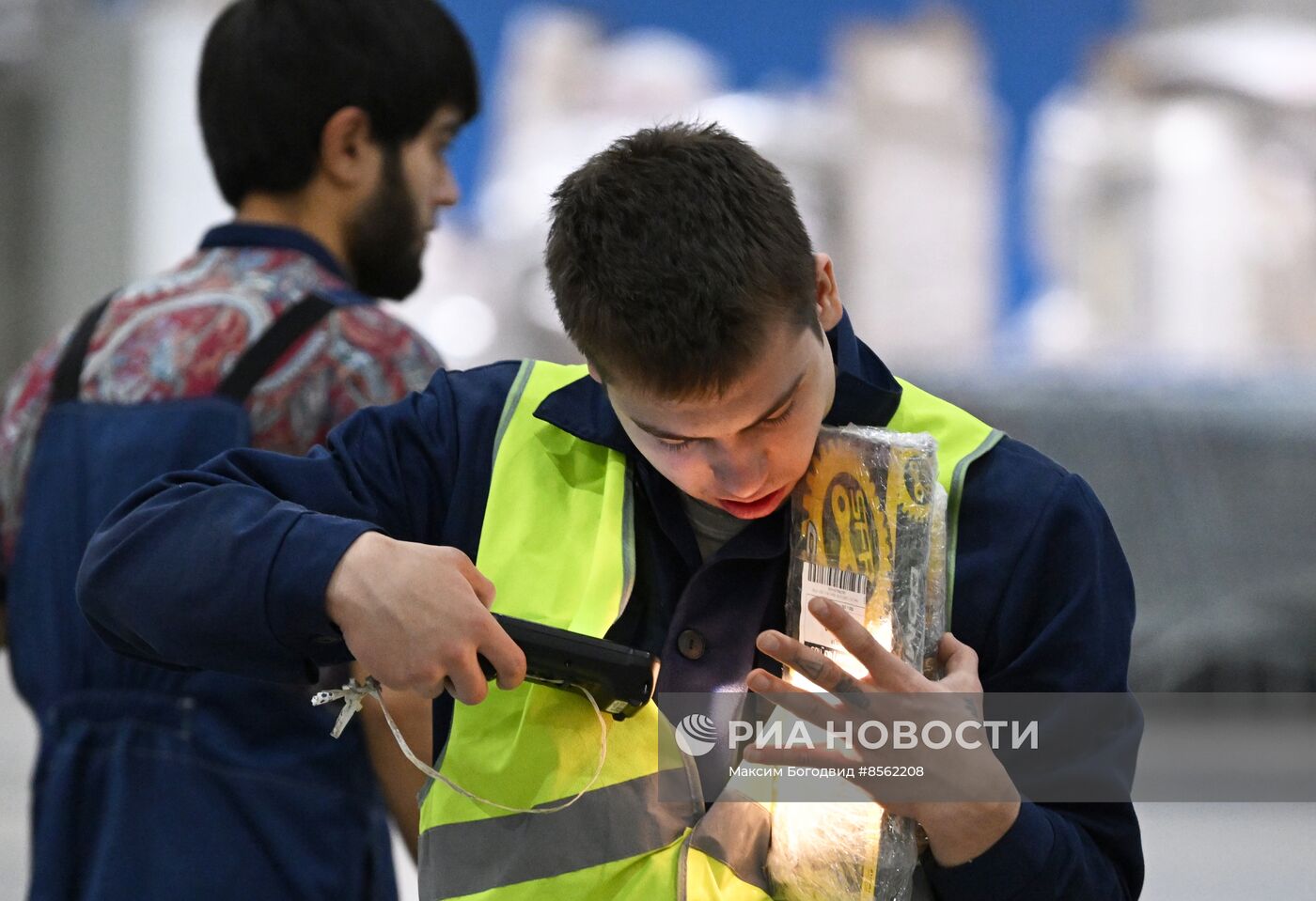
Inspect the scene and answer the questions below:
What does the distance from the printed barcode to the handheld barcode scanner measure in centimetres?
14

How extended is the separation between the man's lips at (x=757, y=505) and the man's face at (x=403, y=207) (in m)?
0.85

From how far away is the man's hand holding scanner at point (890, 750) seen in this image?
99 centimetres

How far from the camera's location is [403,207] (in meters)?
1.85

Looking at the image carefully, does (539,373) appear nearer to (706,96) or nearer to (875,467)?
(875,467)

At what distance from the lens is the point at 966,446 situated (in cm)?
117

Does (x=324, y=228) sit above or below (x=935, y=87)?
below

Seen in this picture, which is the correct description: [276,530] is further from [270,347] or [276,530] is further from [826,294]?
[270,347]

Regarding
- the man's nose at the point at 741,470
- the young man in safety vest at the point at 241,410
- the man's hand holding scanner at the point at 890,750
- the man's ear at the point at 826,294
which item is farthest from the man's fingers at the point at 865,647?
the young man in safety vest at the point at 241,410

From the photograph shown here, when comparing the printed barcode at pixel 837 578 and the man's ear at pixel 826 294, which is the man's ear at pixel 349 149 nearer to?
the man's ear at pixel 826 294

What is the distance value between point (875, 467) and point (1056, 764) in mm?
270

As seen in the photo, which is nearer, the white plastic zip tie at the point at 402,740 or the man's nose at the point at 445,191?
the white plastic zip tie at the point at 402,740

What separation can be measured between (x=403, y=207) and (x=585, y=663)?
93 centimetres

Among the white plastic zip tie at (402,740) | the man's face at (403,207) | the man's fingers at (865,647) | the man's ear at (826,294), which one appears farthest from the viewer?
the man's face at (403,207)

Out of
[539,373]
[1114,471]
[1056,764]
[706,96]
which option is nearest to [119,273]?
[706,96]
